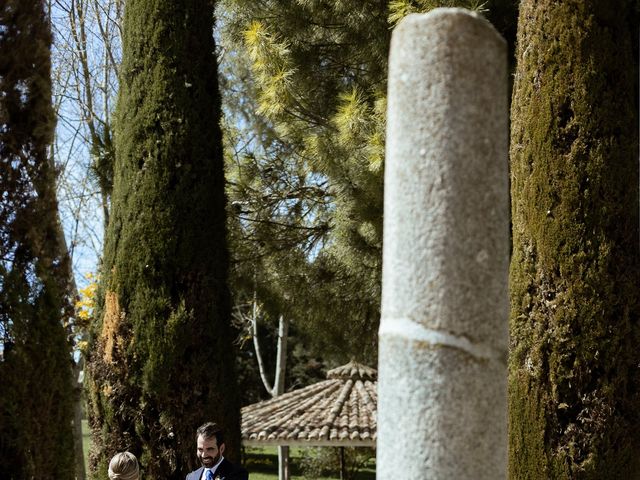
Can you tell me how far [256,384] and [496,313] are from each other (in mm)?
25935

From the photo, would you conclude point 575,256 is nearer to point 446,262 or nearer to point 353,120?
point 353,120

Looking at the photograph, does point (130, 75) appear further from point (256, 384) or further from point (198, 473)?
point (256, 384)

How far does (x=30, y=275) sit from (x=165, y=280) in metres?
2.62

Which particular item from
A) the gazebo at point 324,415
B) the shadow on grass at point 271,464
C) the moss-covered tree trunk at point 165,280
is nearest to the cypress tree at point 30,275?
the moss-covered tree trunk at point 165,280

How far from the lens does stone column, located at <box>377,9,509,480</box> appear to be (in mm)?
2471

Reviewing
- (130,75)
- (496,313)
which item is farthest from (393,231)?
(130,75)

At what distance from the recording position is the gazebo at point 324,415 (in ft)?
42.5

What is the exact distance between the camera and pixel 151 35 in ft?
28.1

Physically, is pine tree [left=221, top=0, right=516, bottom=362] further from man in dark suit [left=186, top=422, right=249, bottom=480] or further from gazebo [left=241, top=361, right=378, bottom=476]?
man in dark suit [left=186, top=422, right=249, bottom=480]

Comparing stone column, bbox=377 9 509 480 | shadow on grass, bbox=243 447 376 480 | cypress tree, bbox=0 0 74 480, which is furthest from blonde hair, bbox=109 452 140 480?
shadow on grass, bbox=243 447 376 480

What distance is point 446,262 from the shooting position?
2486mm

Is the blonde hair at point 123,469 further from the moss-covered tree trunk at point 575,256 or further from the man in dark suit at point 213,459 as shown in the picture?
the moss-covered tree trunk at point 575,256

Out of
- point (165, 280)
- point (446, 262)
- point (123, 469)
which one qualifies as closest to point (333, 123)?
point (165, 280)

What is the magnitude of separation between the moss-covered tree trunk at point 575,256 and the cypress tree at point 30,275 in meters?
3.29
